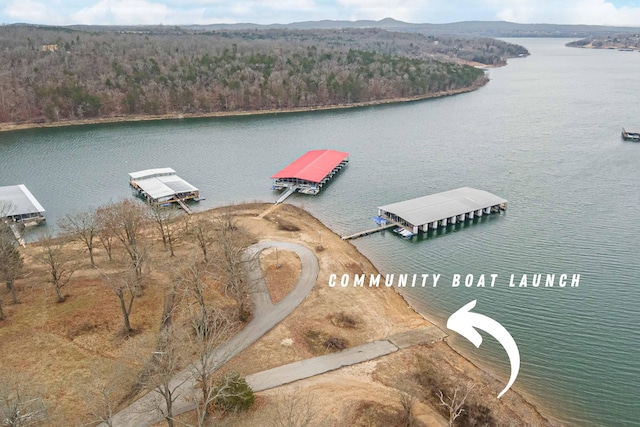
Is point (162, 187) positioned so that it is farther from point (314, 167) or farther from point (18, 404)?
point (18, 404)

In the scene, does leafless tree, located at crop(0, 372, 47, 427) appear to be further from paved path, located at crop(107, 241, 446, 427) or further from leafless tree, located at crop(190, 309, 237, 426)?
leafless tree, located at crop(190, 309, 237, 426)

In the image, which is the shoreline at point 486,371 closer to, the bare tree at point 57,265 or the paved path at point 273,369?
the paved path at point 273,369

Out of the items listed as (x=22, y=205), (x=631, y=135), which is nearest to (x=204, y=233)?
(x=22, y=205)

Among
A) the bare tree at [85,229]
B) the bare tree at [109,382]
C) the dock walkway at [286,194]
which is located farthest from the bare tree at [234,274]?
the dock walkway at [286,194]

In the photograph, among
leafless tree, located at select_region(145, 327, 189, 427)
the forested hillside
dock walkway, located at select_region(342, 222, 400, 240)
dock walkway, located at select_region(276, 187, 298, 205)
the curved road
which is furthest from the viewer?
the forested hillside

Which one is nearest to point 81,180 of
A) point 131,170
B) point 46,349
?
point 131,170

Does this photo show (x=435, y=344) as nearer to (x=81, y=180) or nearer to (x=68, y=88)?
(x=81, y=180)

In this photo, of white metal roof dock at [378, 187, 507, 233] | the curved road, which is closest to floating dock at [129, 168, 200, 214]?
the curved road
